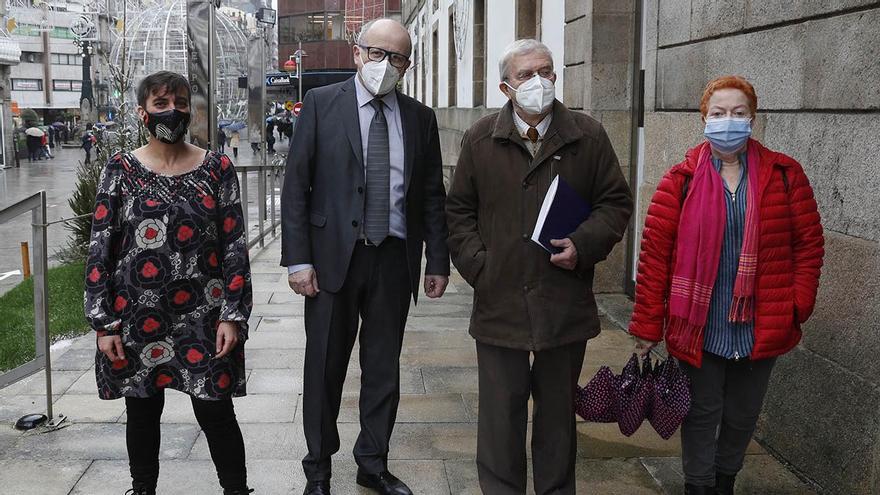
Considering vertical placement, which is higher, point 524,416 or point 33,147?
point 33,147

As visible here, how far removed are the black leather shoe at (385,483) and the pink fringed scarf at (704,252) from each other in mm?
1355

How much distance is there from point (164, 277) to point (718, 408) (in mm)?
2130

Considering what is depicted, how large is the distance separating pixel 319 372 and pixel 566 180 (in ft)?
4.38

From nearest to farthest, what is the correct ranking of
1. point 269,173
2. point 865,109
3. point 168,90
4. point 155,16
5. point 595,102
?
point 168,90 < point 865,109 < point 595,102 < point 269,173 < point 155,16

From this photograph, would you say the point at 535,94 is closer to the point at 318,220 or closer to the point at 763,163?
the point at 763,163

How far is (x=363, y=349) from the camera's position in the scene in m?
4.30

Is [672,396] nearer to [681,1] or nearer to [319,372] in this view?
[319,372]

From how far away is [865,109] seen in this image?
4.03 metres

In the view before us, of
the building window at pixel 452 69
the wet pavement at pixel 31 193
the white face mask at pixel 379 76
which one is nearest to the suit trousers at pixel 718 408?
the white face mask at pixel 379 76

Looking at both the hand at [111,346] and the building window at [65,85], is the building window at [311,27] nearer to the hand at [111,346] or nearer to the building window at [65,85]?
the building window at [65,85]

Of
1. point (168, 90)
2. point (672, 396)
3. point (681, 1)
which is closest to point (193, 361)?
point (168, 90)

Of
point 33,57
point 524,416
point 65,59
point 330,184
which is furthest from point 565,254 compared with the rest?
point 65,59

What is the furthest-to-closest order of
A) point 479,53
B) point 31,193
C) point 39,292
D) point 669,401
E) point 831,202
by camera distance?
point 31,193 < point 479,53 < point 39,292 < point 831,202 < point 669,401

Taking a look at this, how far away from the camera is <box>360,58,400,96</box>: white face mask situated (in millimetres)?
4027
